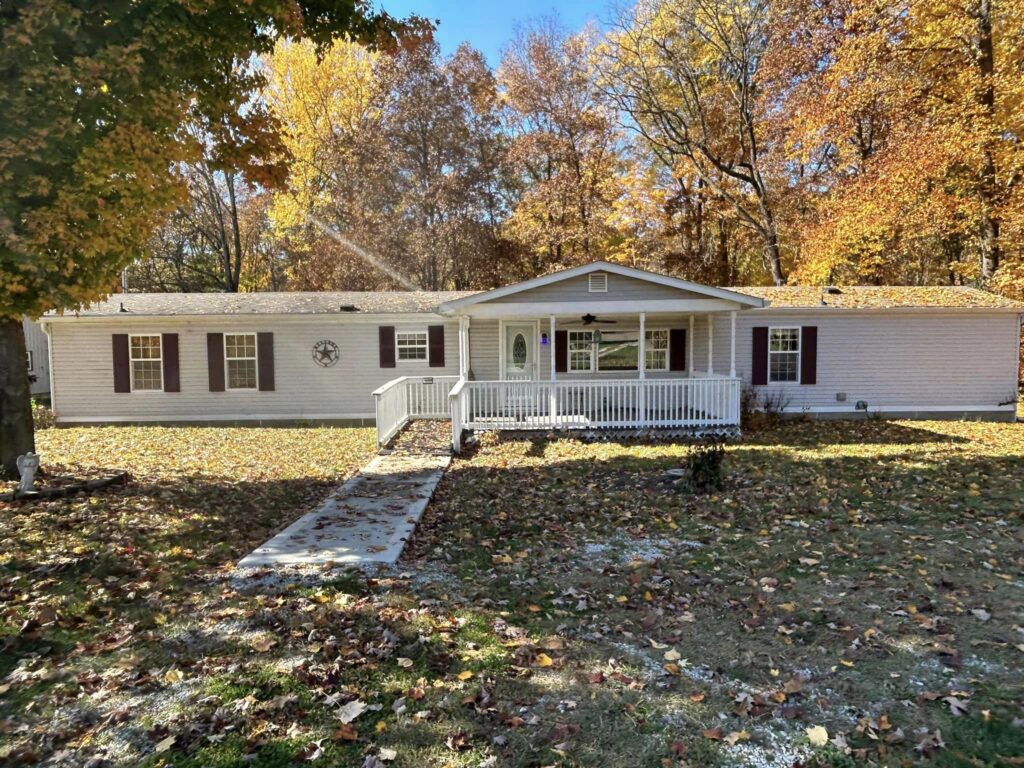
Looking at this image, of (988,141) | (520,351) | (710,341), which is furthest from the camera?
(988,141)

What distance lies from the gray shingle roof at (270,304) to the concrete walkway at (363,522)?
6.16 m

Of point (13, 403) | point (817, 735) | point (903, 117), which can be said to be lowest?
point (817, 735)

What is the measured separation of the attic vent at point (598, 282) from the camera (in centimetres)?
1284

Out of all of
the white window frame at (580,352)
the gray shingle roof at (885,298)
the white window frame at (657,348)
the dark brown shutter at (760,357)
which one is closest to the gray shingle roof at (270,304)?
the white window frame at (580,352)

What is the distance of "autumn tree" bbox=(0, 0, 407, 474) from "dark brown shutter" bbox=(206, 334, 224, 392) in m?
7.77

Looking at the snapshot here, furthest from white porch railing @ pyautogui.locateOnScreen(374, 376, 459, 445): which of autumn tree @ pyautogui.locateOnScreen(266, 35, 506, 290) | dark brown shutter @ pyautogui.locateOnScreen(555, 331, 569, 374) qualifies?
autumn tree @ pyautogui.locateOnScreen(266, 35, 506, 290)

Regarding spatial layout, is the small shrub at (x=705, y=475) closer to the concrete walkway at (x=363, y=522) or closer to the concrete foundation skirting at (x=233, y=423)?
the concrete walkway at (x=363, y=522)

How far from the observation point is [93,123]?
6254mm

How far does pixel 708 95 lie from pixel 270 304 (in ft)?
64.9

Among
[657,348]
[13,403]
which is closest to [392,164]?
[657,348]

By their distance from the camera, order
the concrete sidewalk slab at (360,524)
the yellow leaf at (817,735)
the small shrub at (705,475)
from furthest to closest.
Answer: the small shrub at (705,475) → the concrete sidewalk slab at (360,524) → the yellow leaf at (817,735)

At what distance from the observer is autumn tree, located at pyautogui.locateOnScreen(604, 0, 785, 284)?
23.3 metres

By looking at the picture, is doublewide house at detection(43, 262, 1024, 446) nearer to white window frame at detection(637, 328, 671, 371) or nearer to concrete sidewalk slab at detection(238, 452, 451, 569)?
white window frame at detection(637, 328, 671, 371)

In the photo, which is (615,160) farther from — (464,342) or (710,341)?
(464,342)
